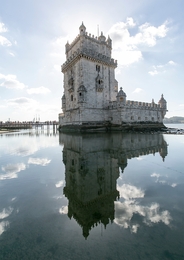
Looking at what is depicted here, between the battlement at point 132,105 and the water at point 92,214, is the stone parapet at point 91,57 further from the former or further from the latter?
the water at point 92,214

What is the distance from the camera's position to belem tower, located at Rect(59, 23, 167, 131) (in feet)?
95.4

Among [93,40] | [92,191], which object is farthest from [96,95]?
[92,191]

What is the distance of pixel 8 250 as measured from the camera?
8.71 feet

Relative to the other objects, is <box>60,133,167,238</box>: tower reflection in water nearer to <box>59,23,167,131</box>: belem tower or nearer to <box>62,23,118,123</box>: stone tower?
<box>59,23,167,131</box>: belem tower

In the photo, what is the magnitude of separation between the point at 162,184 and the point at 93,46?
33.3 m

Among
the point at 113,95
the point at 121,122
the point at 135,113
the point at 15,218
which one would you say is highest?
the point at 113,95

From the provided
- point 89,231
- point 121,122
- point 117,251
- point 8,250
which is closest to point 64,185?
point 89,231

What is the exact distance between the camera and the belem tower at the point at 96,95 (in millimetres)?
29088

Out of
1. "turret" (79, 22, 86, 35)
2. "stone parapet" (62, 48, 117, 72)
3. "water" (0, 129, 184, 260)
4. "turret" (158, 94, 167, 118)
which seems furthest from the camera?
"turret" (158, 94, 167, 118)

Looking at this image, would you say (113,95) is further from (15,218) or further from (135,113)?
(15,218)

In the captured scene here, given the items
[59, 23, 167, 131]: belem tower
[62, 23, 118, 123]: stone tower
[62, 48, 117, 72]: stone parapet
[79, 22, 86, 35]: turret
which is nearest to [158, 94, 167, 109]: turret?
[59, 23, 167, 131]: belem tower

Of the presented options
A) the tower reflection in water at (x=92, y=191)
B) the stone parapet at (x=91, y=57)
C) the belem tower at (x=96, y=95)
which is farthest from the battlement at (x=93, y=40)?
the tower reflection in water at (x=92, y=191)

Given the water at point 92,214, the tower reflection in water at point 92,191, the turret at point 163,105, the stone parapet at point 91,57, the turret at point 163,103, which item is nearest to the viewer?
the water at point 92,214

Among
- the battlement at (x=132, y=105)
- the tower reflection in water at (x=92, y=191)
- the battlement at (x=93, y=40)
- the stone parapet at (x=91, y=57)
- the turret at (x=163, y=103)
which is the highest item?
the battlement at (x=93, y=40)
